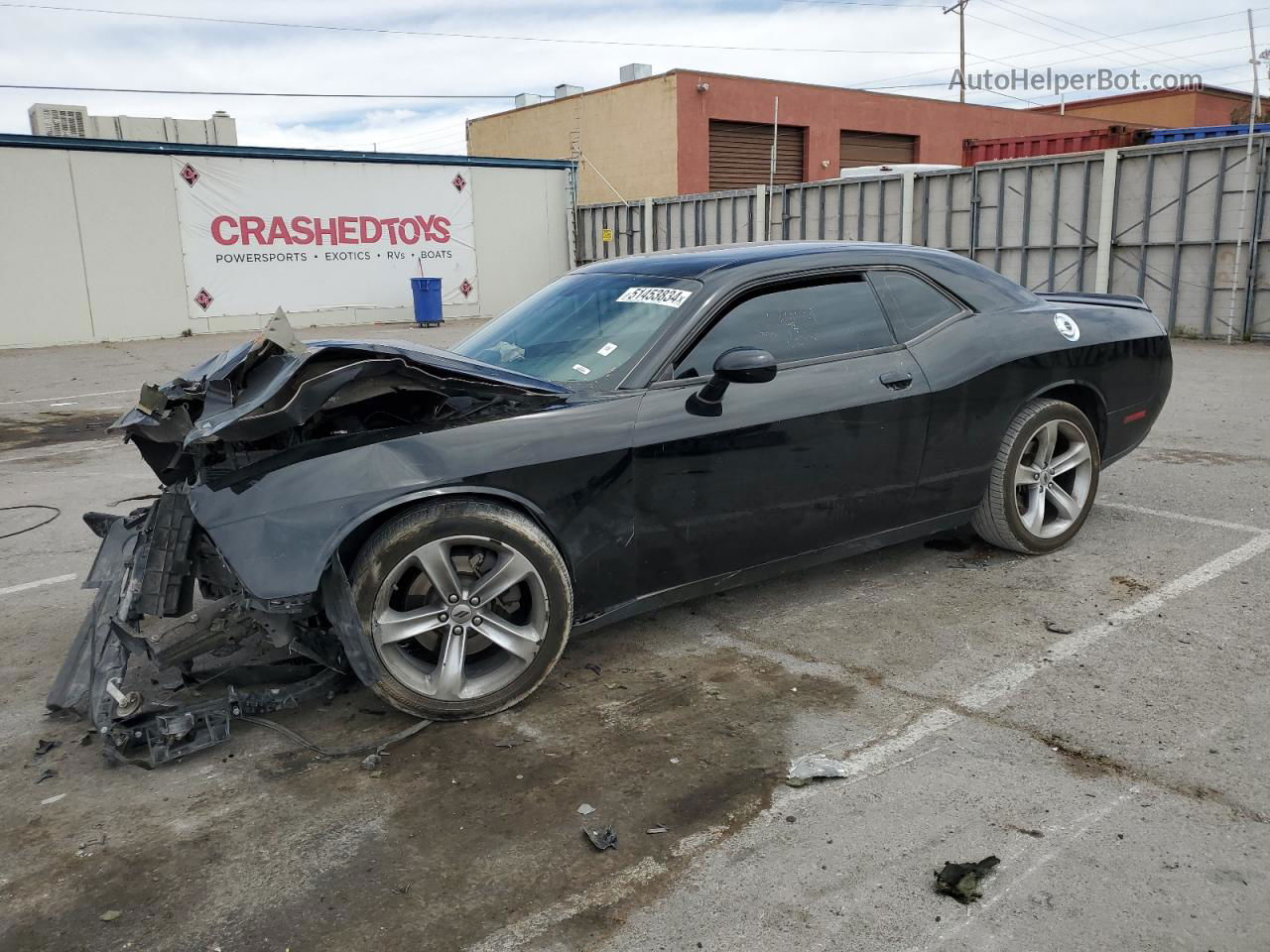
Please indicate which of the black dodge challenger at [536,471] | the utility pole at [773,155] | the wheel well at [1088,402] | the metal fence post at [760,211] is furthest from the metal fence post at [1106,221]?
the black dodge challenger at [536,471]

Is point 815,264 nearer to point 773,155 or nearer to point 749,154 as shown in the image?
point 773,155

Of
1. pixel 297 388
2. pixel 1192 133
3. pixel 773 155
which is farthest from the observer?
pixel 773 155

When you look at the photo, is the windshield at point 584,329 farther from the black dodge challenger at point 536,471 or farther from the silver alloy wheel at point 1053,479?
the silver alloy wheel at point 1053,479

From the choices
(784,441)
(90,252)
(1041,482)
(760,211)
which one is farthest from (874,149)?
(784,441)

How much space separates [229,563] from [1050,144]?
21449 millimetres

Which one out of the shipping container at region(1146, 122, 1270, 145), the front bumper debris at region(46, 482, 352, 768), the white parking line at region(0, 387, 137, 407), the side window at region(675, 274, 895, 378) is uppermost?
the shipping container at region(1146, 122, 1270, 145)

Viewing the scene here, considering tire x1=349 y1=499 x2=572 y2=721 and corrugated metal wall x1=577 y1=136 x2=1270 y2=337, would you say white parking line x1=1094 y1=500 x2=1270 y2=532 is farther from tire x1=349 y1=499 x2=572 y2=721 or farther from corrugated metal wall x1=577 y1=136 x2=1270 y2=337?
corrugated metal wall x1=577 y1=136 x2=1270 y2=337

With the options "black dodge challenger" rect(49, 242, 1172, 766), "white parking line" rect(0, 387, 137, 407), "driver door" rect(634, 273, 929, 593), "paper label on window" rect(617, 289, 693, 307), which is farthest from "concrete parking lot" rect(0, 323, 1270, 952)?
"white parking line" rect(0, 387, 137, 407)

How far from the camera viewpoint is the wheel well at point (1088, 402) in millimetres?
5215

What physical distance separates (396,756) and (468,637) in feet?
1.54

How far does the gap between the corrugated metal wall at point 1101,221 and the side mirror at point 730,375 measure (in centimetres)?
919

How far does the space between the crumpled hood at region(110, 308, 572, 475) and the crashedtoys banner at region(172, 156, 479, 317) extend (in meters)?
18.4

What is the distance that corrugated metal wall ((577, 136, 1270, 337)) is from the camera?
1438 cm

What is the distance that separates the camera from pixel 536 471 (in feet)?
11.9
